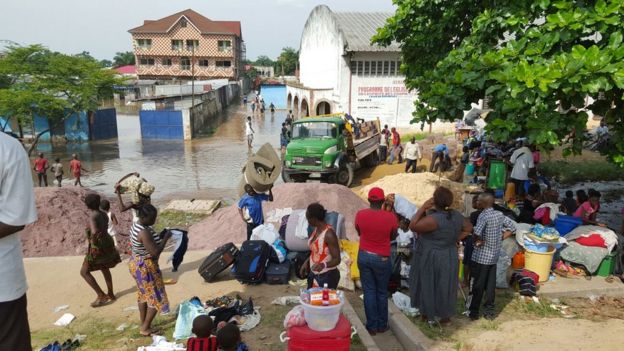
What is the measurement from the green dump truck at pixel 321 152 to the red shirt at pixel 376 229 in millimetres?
9864

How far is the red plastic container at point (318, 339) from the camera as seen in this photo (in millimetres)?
3701

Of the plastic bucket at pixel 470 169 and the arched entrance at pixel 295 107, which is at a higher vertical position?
the arched entrance at pixel 295 107

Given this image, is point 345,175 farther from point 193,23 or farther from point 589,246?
point 193,23

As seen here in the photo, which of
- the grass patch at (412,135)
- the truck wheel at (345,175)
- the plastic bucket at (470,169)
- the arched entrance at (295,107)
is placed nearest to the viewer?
the plastic bucket at (470,169)

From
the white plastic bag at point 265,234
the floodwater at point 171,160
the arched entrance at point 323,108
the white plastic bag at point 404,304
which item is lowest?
the floodwater at point 171,160

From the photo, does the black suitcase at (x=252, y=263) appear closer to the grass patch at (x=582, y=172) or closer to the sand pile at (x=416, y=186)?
the sand pile at (x=416, y=186)

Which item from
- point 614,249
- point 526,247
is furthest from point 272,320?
point 614,249

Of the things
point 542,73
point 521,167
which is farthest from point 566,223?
point 521,167

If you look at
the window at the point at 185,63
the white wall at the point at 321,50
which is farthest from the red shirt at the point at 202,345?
the window at the point at 185,63

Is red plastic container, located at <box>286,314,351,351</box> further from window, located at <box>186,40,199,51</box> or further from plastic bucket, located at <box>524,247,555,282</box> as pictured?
window, located at <box>186,40,199,51</box>

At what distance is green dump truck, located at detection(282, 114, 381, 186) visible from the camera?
14531 millimetres

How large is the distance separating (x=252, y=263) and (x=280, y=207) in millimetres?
4213

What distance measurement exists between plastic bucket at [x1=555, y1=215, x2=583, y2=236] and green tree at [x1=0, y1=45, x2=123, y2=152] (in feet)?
74.0

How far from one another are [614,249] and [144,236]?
268 inches
